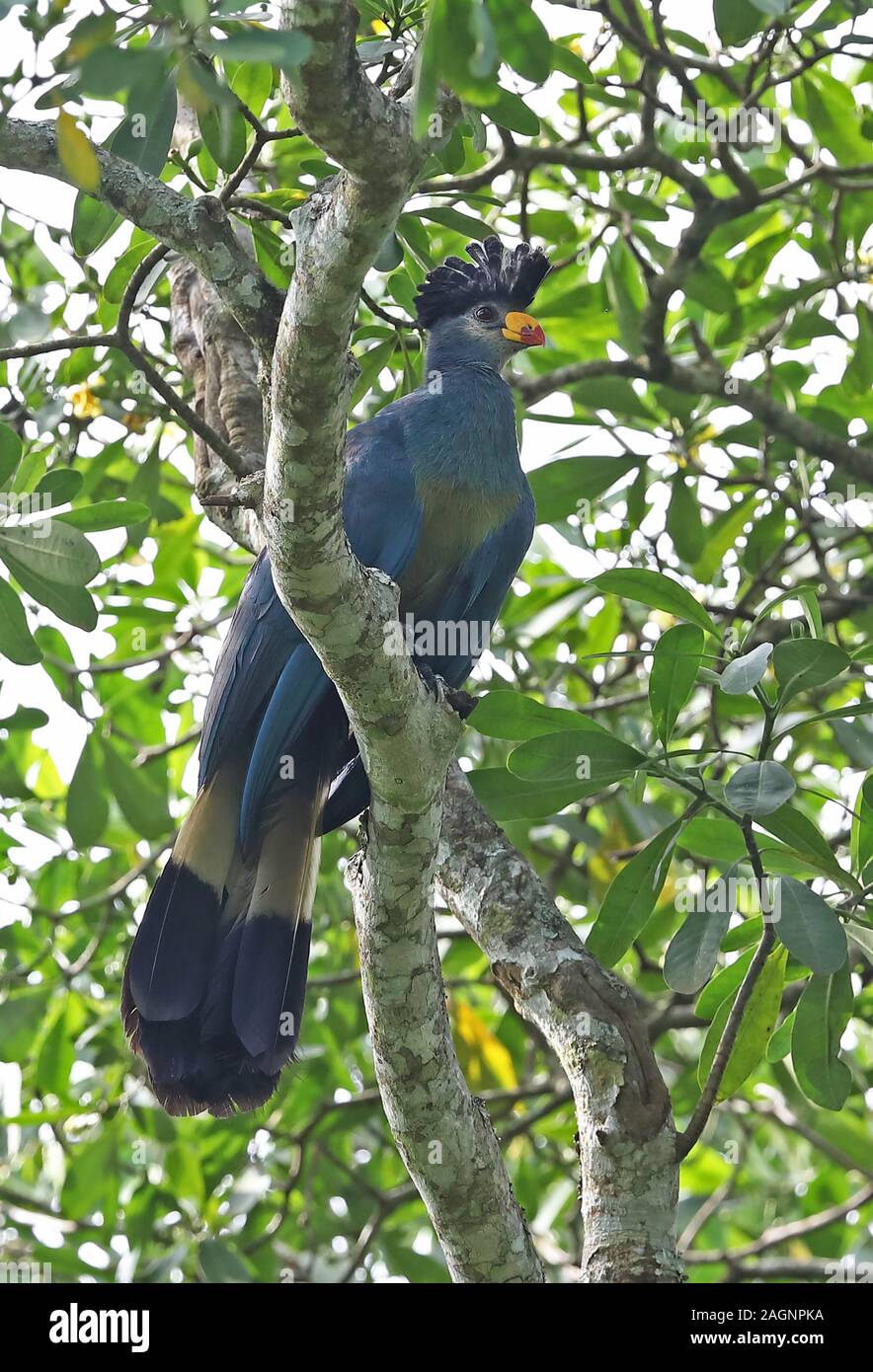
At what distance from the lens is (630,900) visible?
9.46 feet

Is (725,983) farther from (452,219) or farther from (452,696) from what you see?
(452,219)

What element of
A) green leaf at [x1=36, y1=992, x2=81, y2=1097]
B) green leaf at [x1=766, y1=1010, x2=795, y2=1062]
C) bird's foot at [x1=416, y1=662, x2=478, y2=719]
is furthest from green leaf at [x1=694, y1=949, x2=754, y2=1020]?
green leaf at [x1=36, y1=992, x2=81, y2=1097]

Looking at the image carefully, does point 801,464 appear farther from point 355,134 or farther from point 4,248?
point 355,134

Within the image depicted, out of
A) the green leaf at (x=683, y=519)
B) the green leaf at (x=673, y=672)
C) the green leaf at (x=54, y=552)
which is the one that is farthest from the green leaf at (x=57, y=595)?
the green leaf at (x=683, y=519)

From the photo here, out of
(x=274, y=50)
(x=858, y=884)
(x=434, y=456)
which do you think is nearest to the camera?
(x=274, y=50)

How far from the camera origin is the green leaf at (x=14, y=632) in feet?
10.1

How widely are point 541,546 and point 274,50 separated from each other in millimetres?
3790

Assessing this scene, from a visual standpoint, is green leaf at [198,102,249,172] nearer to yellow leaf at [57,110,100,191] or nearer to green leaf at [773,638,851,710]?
yellow leaf at [57,110,100,191]

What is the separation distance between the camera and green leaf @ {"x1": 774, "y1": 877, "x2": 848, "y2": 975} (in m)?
2.46

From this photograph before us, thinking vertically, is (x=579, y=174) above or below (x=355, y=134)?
above

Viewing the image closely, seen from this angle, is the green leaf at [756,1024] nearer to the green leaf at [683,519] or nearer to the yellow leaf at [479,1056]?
the green leaf at [683,519]

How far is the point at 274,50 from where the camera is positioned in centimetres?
141

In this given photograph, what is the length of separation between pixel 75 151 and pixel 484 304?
8.48ft
